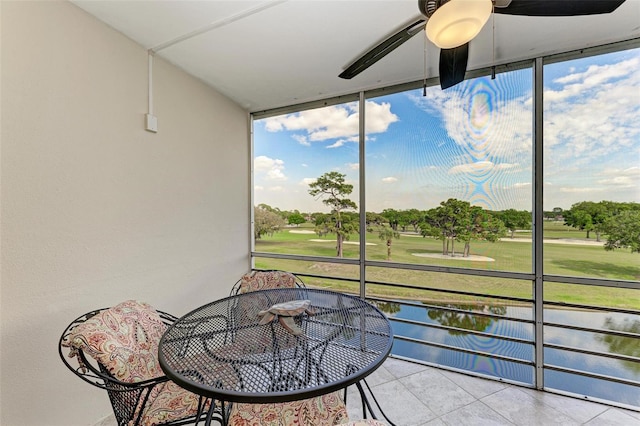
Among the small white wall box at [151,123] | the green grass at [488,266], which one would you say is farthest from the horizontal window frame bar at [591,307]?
the small white wall box at [151,123]

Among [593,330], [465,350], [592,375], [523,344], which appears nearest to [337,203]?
[465,350]

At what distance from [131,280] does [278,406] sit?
1.41 metres

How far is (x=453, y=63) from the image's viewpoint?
56.1 inches

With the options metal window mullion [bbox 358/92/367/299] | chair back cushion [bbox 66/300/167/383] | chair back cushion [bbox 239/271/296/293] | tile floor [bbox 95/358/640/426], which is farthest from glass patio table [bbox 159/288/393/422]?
metal window mullion [bbox 358/92/367/299]

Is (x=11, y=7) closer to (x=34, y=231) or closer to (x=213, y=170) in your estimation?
(x=34, y=231)

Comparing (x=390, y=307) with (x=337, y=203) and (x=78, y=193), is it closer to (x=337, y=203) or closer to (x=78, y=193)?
(x=337, y=203)

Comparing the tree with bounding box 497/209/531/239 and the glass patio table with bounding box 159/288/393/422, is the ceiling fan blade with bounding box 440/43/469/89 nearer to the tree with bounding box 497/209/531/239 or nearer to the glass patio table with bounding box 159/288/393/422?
the tree with bounding box 497/209/531/239

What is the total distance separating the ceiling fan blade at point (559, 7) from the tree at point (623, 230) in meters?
1.48

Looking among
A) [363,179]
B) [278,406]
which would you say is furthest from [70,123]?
[363,179]

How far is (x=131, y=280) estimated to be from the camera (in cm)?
192

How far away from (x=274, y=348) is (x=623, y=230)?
2.47 m

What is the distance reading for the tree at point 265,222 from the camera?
10.4 feet

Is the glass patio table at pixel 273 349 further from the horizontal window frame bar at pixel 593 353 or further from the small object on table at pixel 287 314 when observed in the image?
the horizontal window frame bar at pixel 593 353

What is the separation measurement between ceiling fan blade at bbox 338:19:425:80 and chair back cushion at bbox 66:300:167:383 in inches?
71.2
